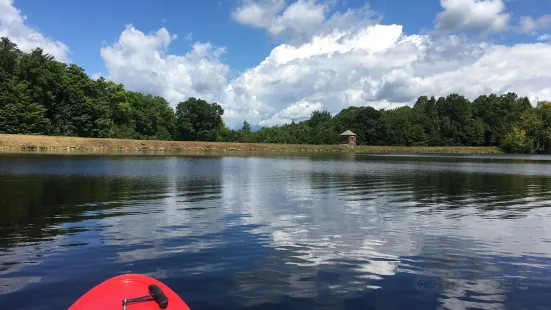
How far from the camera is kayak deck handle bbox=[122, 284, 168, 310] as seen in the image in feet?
16.0

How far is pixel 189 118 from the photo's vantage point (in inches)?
5758

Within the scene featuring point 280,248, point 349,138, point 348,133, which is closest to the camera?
point 280,248

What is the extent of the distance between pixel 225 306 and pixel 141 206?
12692 millimetres

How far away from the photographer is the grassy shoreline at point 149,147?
256 ft

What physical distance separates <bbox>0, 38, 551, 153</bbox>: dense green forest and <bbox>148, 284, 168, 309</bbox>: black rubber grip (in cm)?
10104

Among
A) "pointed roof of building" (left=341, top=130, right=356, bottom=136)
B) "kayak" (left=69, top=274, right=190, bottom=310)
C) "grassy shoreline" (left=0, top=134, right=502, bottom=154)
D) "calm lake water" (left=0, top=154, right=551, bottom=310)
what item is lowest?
"calm lake water" (left=0, top=154, right=551, bottom=310)

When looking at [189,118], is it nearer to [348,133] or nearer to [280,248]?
[348,133]

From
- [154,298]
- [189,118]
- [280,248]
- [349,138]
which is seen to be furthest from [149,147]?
[154,298]

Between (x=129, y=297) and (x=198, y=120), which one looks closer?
(x=129, y=297)

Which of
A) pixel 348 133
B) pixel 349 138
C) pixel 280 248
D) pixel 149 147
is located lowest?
pixel 280 248

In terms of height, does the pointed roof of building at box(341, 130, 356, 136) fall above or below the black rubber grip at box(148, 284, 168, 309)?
above

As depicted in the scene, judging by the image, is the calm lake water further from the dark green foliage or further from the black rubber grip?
the dark green foliage

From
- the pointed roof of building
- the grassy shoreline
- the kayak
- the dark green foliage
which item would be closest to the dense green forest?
the dark green foliage

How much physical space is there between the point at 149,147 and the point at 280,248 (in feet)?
326
